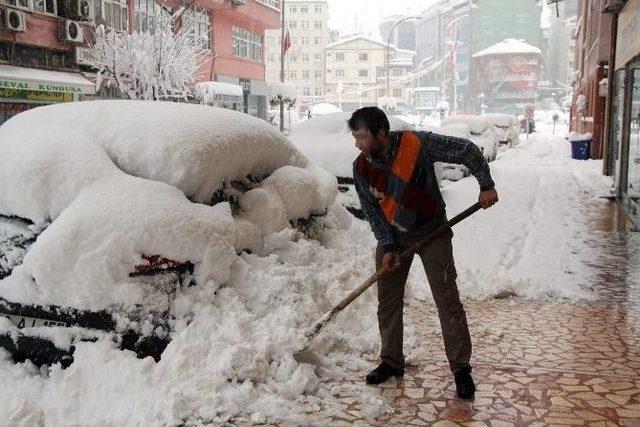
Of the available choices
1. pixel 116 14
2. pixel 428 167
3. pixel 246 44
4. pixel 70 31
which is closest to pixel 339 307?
pixel 428 167

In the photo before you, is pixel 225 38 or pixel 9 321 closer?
pixel 9 321

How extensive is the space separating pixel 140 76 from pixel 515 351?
60.2ft

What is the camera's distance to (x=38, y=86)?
56.1ft

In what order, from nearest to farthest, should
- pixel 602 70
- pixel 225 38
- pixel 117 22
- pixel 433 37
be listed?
pixel 602 70, pixel 117 22, pixel 225 38, pixel 433 37

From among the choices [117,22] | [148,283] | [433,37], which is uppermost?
[433,37]

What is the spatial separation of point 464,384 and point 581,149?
18.5 m

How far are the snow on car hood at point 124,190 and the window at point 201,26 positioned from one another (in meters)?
22.6

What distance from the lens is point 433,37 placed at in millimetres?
110375

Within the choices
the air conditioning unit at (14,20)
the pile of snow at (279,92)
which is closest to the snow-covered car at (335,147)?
the air conditioning unit at (14,20)

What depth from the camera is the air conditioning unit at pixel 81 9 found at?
19.9m

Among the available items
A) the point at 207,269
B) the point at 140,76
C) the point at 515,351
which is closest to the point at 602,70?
the point at 140,76

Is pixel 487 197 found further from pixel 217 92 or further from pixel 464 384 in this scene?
pixel 217 92

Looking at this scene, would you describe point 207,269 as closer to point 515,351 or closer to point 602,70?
point 515,351

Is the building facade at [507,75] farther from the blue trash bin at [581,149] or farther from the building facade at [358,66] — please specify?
the blue trash bin at [581,149]
